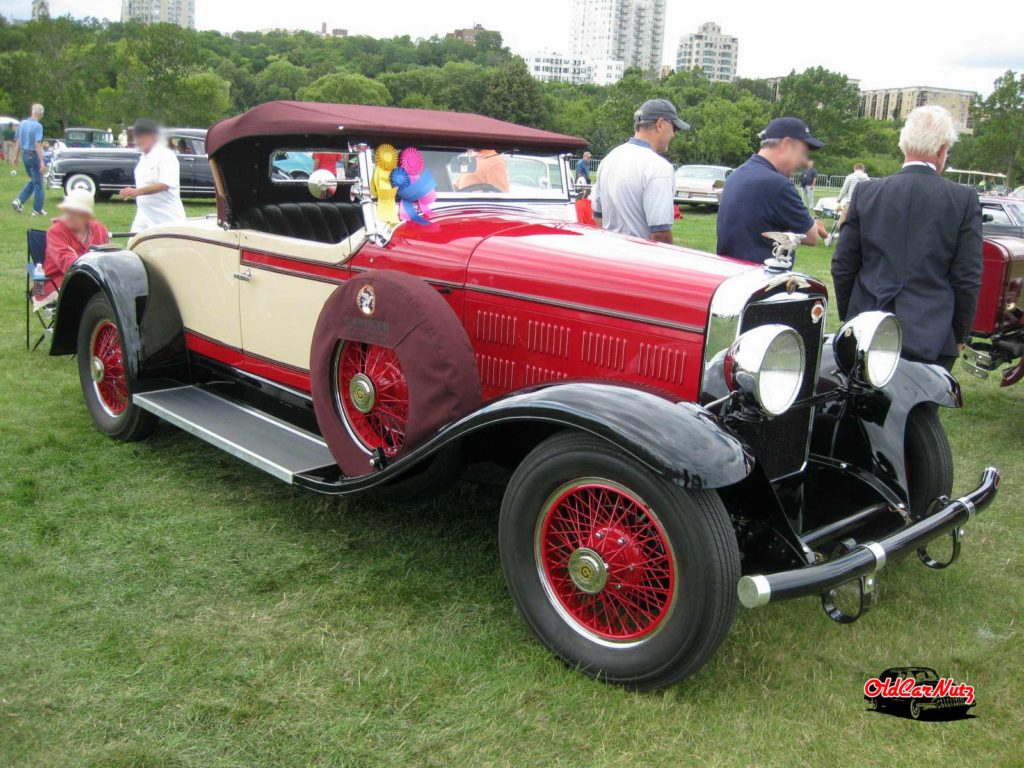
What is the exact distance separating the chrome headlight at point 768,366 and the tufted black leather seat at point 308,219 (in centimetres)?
260

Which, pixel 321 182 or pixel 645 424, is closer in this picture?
pixel 645 424

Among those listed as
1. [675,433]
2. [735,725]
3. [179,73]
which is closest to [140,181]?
[179,73]

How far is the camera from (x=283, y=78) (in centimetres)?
3859

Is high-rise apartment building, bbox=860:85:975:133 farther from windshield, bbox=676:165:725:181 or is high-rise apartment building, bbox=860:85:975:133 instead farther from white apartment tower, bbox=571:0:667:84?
windshield, bbox=676:165:725:181

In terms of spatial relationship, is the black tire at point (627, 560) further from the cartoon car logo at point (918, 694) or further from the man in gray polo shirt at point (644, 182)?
the man in gray polo shirt at point (644, 182)

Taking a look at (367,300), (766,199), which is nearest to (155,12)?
(367,300)

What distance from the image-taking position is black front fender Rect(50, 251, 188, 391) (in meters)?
4.73

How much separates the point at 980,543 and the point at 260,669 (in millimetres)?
3309

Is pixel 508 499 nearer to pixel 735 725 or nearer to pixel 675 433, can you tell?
pixel 675 433

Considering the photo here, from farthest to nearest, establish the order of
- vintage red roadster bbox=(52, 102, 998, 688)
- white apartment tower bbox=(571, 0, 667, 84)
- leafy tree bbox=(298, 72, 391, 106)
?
white apartment tower bbox=(571, 0, 667, 84), leafy tree bbox=(298, 72, 391, 106), vintage red roadster bbox=(52, 102, 998, 688)

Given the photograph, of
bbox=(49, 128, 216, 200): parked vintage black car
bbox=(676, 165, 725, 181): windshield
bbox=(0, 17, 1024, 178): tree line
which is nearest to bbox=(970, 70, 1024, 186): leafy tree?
bbox=(0, 17, 1024, 178): tree line

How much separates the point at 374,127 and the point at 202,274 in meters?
1.58

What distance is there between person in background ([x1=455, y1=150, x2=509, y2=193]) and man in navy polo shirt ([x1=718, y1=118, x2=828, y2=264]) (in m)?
1.23

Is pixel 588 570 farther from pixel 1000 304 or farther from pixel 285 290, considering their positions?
pixel 1000 304
